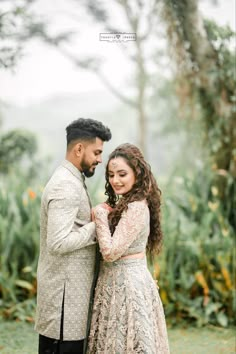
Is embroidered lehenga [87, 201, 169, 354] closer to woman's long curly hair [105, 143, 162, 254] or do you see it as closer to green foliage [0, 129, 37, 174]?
woman's long curly hair [105, 143, 162, 254]

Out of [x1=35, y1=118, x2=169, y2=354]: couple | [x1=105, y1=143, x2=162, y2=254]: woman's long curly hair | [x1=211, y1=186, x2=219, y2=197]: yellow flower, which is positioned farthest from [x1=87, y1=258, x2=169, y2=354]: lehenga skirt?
[x1=211, y1=186, x2=219, y2=197]: yellow flower

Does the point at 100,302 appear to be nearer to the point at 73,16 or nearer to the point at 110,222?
the point at 110,222

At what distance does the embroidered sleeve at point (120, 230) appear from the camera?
9.91 ft

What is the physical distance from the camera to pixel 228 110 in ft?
21.2

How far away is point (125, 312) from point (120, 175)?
2.59 ft

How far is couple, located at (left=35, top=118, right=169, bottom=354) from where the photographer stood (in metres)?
3.05

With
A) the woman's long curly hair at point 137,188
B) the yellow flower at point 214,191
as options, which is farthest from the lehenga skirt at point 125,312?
the yellow flower at point 214,191

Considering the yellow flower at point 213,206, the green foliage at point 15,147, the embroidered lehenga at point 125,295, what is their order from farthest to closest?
the green foliage at point 15,147 → the yellow flower at point 213,206 → the embroidered lehenga at point 125,295

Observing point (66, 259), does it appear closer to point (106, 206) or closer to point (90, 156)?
point (106, 206)

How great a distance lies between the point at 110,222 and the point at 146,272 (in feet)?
1.25

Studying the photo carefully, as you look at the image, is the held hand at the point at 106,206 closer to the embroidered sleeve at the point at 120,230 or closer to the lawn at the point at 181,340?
the embroidered sleeve at the point at 120,230

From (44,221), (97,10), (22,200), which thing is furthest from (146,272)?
(97,10)

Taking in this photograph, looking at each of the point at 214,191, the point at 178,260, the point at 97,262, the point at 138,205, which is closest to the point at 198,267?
the point at 178,260

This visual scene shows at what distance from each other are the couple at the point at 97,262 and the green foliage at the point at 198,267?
85.2 inches
